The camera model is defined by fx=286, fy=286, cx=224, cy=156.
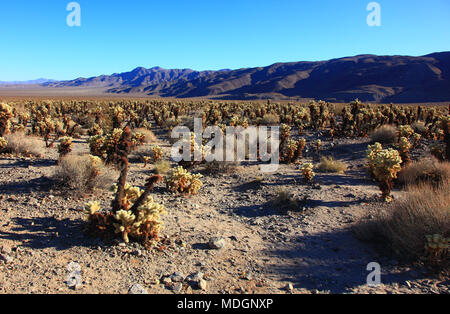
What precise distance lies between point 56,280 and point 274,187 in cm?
550

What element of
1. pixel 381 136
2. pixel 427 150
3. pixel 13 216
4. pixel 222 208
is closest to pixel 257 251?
pixel 222 208

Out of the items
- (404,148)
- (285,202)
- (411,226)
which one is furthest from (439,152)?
(411,226)

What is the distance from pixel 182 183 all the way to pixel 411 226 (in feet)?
15.5

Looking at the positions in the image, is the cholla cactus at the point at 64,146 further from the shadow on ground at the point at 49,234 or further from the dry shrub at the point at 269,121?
the dry shrub at the point at 269,121

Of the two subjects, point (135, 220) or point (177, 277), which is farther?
point (135, 220)

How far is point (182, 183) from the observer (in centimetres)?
702

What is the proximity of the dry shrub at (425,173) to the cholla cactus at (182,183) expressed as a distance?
558cm

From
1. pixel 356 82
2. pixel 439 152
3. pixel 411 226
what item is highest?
pixel 356 82

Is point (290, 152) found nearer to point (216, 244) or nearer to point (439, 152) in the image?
point (439, 152)

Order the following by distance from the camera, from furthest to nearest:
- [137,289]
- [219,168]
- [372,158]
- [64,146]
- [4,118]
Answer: [4,118] → [219,168] → [64,146] → [372,158] → [137,289]

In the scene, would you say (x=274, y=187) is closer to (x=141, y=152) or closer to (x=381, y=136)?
(x=141, y=152)

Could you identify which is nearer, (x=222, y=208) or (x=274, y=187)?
(x=222, y=208)

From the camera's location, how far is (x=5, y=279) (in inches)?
136
